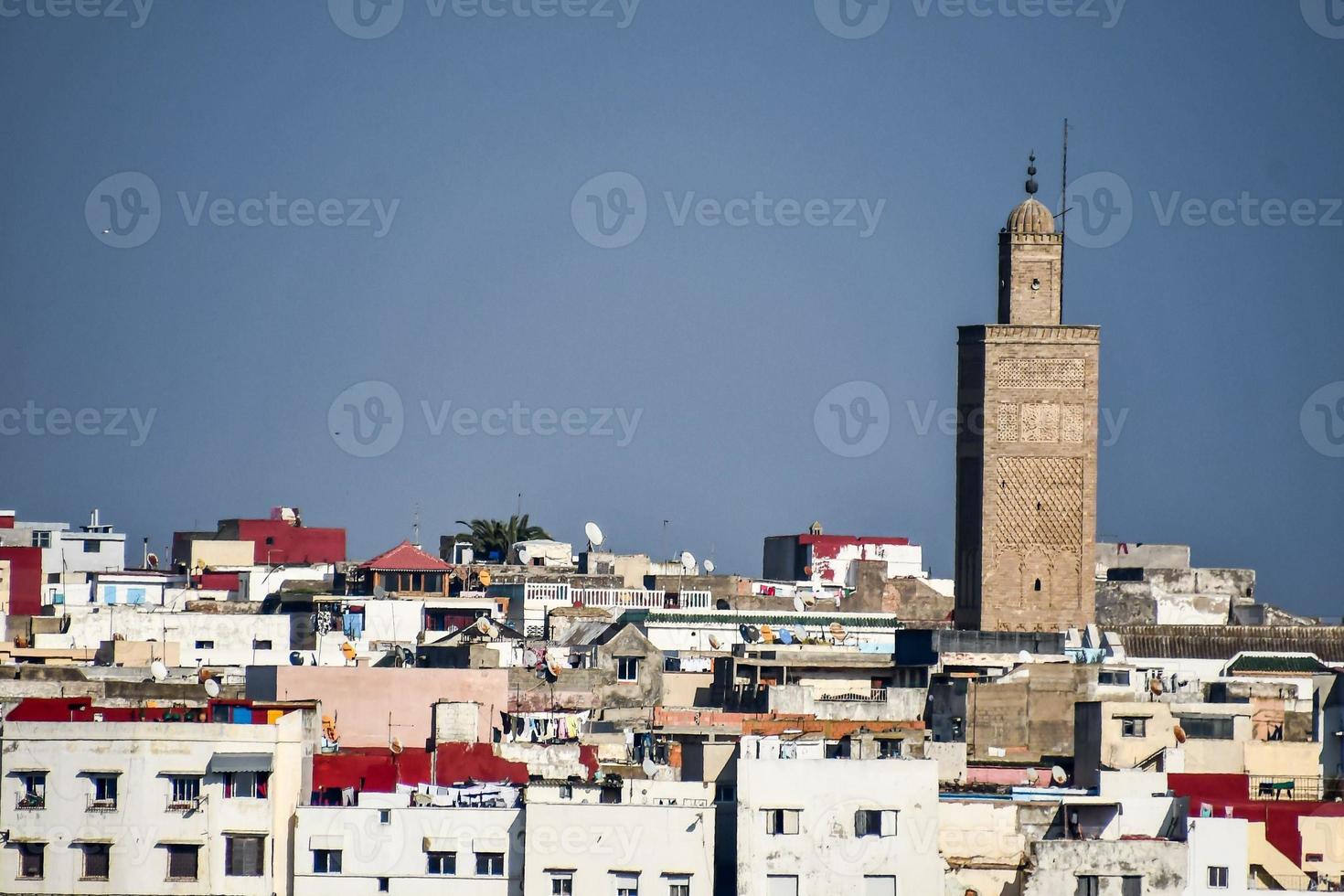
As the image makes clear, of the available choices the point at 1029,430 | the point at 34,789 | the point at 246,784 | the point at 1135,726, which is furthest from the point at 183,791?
the point at 1029,430

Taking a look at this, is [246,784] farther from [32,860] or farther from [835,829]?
[835,829]

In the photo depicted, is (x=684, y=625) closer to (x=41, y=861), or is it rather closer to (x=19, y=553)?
(x=19, y=553)

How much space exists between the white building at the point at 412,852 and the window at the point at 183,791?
4.19 feet

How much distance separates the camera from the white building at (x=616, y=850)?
33562 millimetres

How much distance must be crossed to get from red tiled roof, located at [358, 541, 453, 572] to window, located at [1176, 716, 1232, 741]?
27.5 m

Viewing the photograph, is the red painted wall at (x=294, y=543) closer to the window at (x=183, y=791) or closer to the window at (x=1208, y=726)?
the window at (x=1208, y=726)

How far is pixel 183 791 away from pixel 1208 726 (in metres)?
16.4

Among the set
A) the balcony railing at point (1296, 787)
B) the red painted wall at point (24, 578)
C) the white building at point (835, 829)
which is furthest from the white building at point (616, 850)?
the red painted wall at point (24, 578)

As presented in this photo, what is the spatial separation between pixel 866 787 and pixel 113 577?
42.9 metres

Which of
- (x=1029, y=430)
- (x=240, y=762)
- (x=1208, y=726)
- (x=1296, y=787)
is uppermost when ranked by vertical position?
(x=1029, y=430)

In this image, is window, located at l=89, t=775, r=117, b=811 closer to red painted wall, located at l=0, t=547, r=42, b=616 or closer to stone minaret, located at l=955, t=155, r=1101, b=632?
stone minaret, located at l=955, t=155, r=1101, b=632

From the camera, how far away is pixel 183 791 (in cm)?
3444

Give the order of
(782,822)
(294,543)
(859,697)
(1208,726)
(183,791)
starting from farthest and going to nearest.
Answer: (294,543) < (859,697) < (1208,726) < (183,791) < (782,822)

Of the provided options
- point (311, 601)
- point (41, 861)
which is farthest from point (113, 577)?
point (41, 861)
